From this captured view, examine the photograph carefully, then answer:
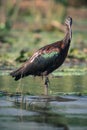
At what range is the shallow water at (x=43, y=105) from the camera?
885 centimetres

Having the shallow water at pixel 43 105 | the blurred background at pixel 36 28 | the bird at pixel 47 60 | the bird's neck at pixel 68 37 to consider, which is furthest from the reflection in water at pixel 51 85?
the blurred background at pixel 36 28

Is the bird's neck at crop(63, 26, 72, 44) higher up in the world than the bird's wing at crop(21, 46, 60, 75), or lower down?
higher up

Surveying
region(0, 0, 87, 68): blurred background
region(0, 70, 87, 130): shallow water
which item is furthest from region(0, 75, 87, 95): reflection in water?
region(0, 0, 87, 68): blurred background

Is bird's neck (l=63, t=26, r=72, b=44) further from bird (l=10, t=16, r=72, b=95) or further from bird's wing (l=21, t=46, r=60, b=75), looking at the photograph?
bird's wing (l=21, t=46, r=60, b=75)

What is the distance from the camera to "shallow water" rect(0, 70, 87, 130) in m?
8.85

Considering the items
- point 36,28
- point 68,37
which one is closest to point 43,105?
point 68,37

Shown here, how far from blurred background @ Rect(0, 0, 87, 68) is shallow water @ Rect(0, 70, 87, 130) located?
376 centimetres

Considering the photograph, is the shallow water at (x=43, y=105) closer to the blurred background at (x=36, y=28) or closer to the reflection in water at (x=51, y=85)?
the reflection in water at (x=51, y=85)

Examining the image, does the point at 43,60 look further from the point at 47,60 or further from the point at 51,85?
the point at 51,85

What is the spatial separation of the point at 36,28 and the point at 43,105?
52.0 feet

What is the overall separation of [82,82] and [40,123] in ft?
15.6

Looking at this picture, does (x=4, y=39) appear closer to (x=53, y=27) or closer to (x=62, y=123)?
(x=53, y=27)

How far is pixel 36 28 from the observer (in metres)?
26.3

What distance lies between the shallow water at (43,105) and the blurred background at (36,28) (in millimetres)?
3759
